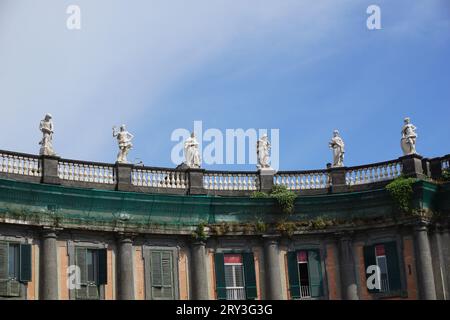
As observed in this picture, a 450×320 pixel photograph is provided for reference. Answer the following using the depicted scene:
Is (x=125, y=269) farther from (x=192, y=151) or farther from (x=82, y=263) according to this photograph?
(x=192, y=151)

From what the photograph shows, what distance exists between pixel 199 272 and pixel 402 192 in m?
9.49

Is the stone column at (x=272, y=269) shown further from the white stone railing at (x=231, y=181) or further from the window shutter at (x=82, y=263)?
the window shutter at (x=82, y=263)

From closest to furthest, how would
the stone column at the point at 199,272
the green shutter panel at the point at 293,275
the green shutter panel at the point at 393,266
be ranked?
the stone column at the point at 199,272, the green shutter panel at the point at 393,266, the green shutter panel at the point at 293,275

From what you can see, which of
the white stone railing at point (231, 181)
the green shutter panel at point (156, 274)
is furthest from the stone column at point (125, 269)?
the white stone railing at point (231, 181)

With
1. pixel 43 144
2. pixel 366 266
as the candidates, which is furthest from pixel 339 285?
pixel 43 144

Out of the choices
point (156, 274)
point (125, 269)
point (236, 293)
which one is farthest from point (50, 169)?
point (236, 293)

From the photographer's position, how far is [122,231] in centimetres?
4812

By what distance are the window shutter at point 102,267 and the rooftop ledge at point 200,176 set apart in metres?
2.75

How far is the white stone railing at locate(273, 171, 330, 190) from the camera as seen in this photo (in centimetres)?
5203

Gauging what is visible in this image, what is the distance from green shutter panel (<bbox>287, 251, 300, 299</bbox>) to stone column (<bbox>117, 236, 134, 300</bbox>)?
7.24 meters

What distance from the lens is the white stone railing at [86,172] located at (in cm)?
4778
